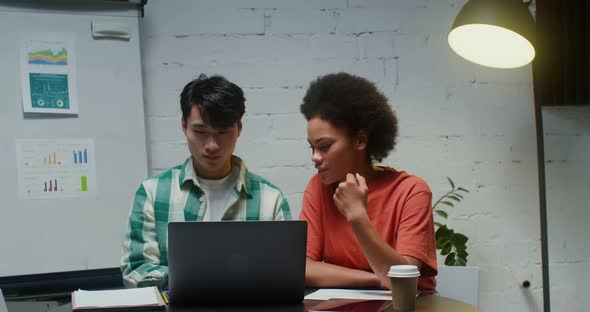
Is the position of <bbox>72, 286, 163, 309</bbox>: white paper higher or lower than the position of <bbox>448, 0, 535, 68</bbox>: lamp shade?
lower

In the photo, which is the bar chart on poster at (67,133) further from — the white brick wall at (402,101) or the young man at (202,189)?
the young man at (202,189)

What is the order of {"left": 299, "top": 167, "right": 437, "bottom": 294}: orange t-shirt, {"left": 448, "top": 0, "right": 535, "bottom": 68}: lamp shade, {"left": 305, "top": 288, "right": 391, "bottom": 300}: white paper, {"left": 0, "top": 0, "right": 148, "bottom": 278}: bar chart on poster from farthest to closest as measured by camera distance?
{"left": 0, "top": 0, "right": 148, "bottom": 278}: bar chart on poster, {"left": 448, "top": 0, "right": 535, "bottom": 68}: lamp shade, {"left": 299, "top": 167, "right": 437, "bottom": 294}: orange t-shirt, {"left": 305, "top": 288, "right": 391, "bottom": 300}: white paper

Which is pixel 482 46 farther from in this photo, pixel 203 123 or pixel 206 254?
pixel 206 254

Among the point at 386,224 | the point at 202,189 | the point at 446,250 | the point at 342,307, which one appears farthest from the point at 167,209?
the point at 446,250

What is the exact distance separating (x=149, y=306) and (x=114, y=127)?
1.22 metres

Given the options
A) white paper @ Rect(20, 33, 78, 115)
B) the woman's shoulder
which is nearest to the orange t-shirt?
the woman's shoulder

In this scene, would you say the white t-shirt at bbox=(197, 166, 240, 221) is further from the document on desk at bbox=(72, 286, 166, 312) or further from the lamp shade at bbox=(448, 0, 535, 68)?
the lamp shade at bbox=(448, 0, 535, 68)

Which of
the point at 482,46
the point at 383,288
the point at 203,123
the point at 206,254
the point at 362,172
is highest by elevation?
the point at 482,46

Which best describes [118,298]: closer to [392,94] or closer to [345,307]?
[345,307]

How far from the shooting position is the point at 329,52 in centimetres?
267

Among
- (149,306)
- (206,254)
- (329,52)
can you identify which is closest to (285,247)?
(206,254)

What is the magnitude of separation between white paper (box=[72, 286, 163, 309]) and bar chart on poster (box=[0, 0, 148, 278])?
99cm

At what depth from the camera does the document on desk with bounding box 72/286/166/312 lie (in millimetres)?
1293

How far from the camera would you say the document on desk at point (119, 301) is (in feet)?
4.24
